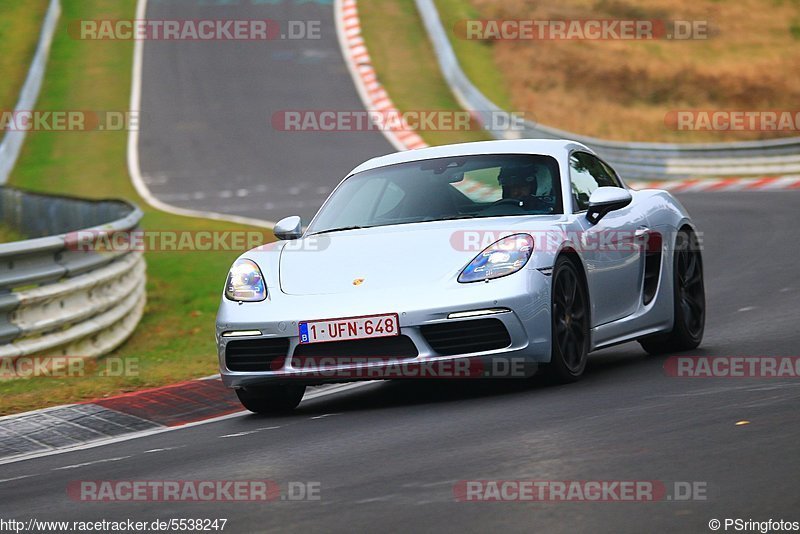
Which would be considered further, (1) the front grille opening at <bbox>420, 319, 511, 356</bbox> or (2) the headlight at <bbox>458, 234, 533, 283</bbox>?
(2) the headlight at <bbox>458, 234, 533, 283</bbox>

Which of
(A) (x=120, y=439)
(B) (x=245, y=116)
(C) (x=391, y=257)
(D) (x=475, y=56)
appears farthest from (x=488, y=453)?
(D) (x=475, y=56)

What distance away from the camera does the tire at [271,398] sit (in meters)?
7.84

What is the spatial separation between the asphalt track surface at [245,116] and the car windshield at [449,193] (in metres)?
12.2

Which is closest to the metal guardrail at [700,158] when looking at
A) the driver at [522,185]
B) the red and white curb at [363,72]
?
the red and white curb at [363,72]

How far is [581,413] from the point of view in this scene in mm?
6523

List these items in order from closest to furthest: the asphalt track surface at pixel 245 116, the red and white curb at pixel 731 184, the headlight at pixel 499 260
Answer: the headlight at pixel 499 260
the red and white curb at pixel 731 184
the asphalt track surface at pixel 245 116

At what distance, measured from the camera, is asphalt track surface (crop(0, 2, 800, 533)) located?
4629 millimetres

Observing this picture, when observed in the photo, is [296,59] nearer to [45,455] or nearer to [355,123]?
[355,123]

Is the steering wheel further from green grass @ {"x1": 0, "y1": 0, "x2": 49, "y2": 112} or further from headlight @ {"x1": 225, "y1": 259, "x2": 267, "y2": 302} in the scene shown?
green grass @ {"x1": 0, "y1": 0, "x2": 49, "y2": 112}

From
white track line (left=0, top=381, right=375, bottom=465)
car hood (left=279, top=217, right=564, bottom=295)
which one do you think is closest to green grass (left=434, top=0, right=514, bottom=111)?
car hood (left=279, top=217, right=564, bottom=295)

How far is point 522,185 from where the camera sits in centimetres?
823

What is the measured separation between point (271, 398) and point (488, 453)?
2464 millimetres

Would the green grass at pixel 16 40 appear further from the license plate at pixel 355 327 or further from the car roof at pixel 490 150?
the license plate at pixel 355 327

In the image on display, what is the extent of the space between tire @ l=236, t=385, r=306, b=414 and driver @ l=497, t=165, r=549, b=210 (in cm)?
164
